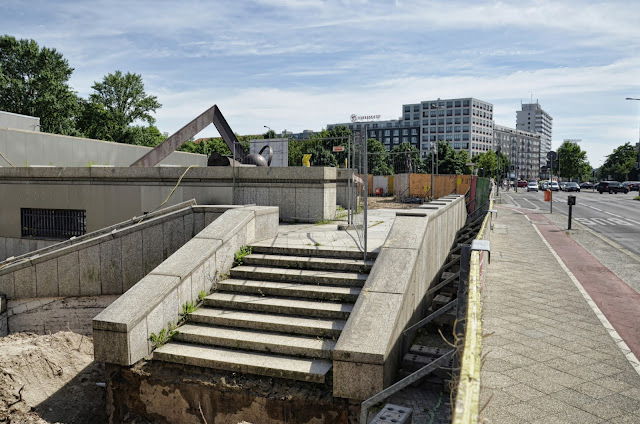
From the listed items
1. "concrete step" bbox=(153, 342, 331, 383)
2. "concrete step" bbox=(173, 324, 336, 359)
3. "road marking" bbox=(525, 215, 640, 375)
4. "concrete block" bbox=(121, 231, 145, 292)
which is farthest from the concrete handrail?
"concrete block" bbox=(121, 231, 145, 292)

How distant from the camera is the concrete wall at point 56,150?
17.1 meters

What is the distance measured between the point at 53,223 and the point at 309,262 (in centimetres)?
984

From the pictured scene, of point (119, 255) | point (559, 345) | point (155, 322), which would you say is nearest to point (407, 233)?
point (559, 345)

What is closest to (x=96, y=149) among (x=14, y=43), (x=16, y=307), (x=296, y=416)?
(x=16, y=307)

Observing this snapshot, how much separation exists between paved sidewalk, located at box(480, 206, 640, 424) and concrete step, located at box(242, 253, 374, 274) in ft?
6.82

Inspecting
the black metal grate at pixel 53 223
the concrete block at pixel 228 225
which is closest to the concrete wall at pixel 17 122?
the black metal grate at pixel 53 223

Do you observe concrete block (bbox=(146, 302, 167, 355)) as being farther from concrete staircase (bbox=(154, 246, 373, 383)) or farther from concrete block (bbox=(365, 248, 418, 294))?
concrete block (bbox=(365, 248, 418, 294))

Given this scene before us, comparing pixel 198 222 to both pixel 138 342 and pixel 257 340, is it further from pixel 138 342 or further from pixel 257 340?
pixel 257 340

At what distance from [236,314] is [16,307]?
5.81 m

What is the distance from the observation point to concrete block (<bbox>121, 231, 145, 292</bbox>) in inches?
359

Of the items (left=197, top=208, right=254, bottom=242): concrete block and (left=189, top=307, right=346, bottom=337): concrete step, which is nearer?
(left=189, top=307, right=346, bottom=337): concrete step

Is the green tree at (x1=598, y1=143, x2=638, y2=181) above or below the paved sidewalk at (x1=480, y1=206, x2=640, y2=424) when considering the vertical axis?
above

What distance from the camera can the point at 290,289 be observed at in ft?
22.6

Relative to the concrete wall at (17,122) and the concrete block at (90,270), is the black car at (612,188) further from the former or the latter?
the concrete block at (90,270)
